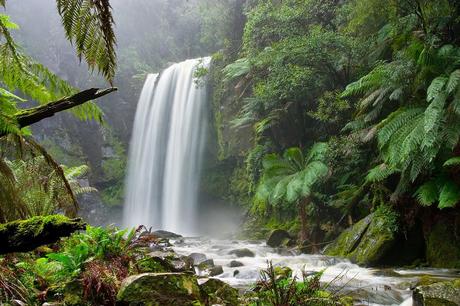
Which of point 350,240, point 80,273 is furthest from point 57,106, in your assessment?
point 350,240

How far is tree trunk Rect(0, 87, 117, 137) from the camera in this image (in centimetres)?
190

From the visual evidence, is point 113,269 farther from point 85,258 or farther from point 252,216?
point 252,216

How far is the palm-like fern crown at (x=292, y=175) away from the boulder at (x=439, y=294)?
512cm

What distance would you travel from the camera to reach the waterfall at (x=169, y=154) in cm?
2069

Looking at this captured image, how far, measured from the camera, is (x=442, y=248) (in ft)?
22.7

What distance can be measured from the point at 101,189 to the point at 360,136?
65.5 ft

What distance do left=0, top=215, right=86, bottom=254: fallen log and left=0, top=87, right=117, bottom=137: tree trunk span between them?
0.60m

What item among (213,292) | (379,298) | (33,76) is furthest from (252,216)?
(33,76)

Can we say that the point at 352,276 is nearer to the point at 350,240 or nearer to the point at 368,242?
the point at 368,242

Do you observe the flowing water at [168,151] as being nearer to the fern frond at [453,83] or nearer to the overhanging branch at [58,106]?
the fern frond at [453,83]

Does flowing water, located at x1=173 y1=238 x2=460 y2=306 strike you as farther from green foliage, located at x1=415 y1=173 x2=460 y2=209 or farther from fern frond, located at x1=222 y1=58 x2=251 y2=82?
fern frond, located at x1=222 y1=58 x2=251 y2=82

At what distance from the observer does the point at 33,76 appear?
8.52 ft

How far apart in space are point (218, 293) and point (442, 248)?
4799 mm

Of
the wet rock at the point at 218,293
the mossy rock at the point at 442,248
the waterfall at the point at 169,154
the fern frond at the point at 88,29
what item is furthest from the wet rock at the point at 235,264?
the waterfall at the point at 169,154
